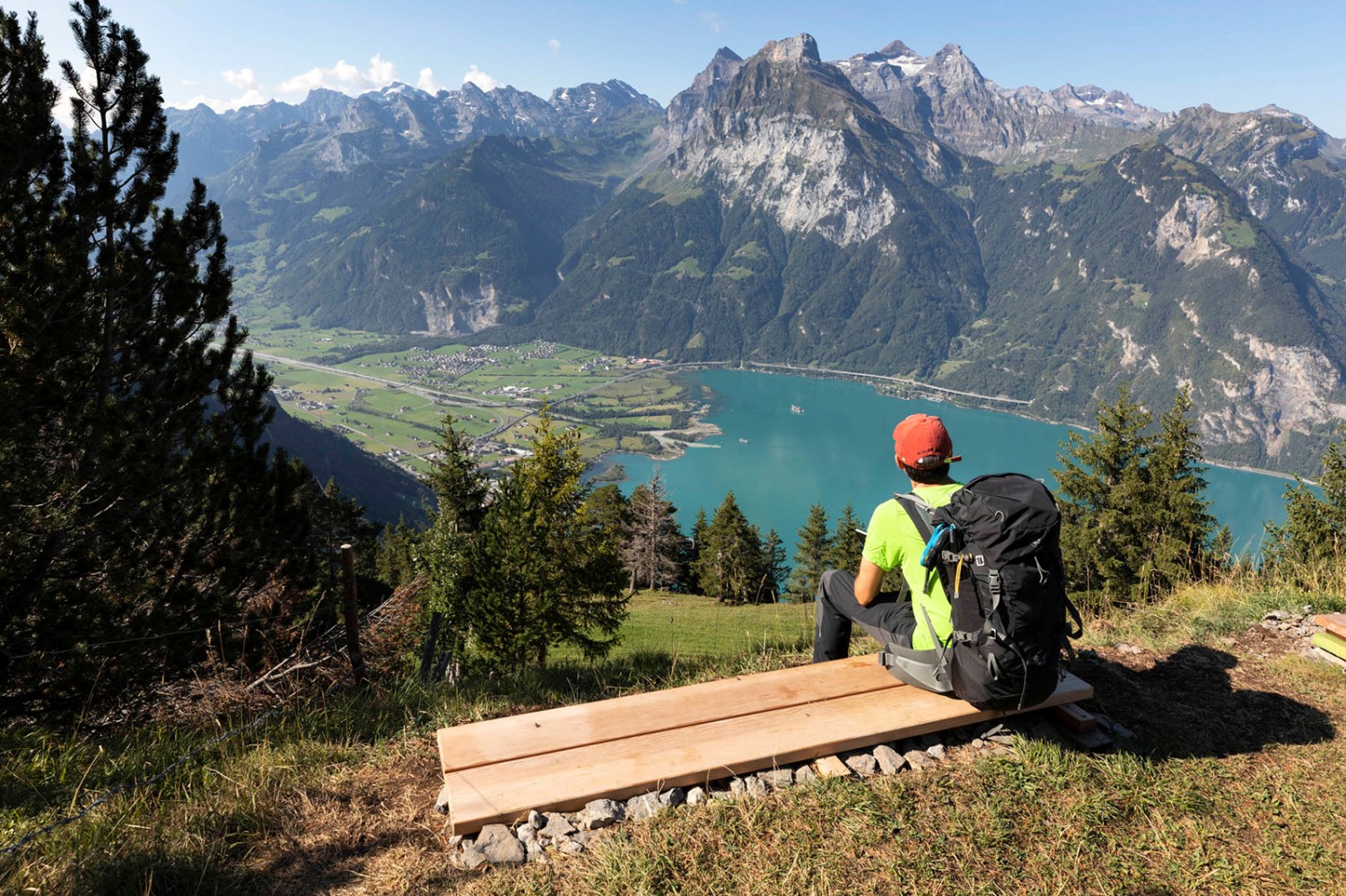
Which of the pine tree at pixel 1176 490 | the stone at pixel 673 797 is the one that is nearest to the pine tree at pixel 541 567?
the stone at pixel 673 797

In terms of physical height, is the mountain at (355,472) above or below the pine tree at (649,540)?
below

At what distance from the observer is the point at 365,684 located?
→ 5.66 meters

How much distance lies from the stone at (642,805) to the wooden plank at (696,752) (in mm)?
40

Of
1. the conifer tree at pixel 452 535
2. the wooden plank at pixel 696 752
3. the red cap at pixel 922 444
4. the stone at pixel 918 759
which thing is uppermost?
the red cap at pixel 922 444

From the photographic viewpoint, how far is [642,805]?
3436 mm

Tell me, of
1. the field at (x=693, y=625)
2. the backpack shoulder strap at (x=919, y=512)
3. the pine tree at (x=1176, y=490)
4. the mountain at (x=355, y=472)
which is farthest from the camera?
the mountain at (x=355, y=472)

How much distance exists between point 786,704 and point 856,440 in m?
163

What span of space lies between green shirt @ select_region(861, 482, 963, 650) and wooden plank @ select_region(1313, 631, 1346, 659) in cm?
433

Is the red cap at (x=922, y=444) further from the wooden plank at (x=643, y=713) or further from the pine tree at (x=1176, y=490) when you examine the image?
the pine tree at (x=1176, y=490)

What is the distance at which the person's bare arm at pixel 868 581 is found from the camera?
4.30m

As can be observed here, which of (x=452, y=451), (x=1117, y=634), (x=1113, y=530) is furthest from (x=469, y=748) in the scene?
(x=1113, y=530)

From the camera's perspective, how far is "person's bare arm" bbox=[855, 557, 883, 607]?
4.30 meters

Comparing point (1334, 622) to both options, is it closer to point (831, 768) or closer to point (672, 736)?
point (831, 768)

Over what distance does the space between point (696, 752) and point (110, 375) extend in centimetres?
620
